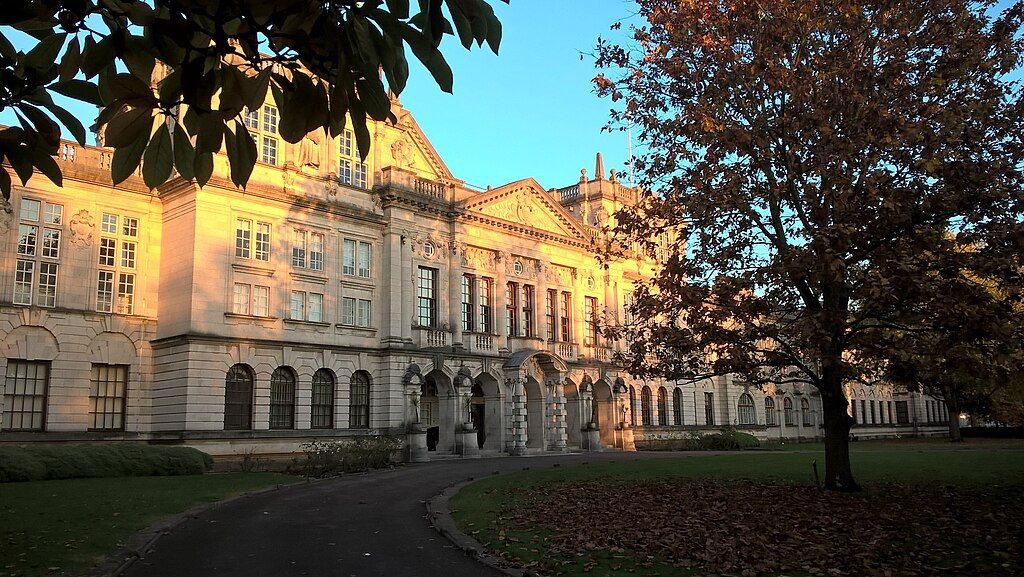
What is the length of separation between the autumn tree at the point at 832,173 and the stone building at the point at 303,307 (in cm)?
2057

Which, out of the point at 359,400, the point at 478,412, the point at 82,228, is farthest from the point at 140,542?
the point at 478,412

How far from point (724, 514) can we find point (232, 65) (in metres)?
13.3

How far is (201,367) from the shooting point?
33969mm

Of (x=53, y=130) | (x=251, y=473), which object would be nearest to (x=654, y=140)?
(x=53, y=130)

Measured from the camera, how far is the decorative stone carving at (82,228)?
33.9m

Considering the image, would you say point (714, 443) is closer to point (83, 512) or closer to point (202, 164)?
point (83, 512)

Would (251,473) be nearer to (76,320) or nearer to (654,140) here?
(76,320)

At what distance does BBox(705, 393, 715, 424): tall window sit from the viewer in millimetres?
61875

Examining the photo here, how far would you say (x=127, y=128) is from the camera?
3.31m

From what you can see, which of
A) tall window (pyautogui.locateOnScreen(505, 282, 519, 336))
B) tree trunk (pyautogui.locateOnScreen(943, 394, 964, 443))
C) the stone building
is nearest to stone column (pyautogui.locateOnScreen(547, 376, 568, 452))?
the stone building

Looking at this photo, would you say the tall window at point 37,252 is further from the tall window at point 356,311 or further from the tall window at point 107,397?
the tall window at point 356,311

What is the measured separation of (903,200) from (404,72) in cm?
1444

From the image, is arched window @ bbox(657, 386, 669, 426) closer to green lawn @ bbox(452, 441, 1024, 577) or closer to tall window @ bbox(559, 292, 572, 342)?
tall window @ bbox(559, 292, 572, 342)

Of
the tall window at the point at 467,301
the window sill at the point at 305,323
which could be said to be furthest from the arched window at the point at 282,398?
the tall window at the point at 467,301
